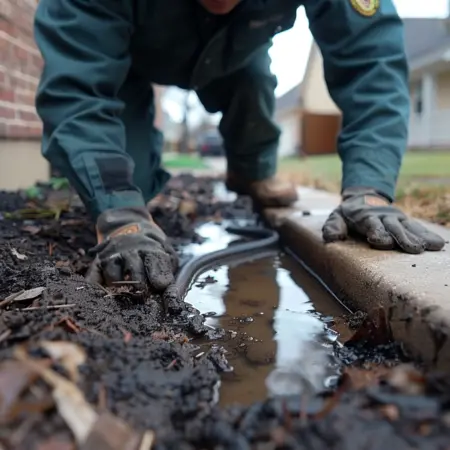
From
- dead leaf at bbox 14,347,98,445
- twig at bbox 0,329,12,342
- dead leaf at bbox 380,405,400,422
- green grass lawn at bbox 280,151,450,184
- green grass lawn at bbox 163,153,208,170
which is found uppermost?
twig at bbox 0,329,12,342

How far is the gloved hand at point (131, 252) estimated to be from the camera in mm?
1342

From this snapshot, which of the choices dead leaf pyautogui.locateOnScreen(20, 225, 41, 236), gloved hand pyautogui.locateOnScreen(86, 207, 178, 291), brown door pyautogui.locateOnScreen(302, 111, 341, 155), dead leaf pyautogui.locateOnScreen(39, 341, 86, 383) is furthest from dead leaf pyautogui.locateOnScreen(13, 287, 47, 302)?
brown door pyautogui.locateOnScreen(302, 111, 341, 155)

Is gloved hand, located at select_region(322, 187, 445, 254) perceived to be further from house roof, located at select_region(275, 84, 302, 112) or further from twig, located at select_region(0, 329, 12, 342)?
house roof, located at select_region(275, 84, 302, 112)

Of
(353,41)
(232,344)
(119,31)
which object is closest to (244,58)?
(353,41)

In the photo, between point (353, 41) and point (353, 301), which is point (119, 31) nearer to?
point (353, 41)

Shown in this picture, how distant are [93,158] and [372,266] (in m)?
0.84

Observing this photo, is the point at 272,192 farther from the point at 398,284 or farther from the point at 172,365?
the point at 172,365

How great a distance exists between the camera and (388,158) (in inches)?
69.9

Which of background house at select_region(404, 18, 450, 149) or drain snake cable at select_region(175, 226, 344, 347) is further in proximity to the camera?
background house at select_region(404, 18, 450, 149)

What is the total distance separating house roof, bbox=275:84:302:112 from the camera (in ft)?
83.9

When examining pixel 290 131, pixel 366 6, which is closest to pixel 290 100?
pixel 290 131

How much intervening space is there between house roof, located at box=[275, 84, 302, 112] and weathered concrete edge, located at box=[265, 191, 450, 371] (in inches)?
934

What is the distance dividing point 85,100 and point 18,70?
1812 mm

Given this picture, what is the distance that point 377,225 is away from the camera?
150 cm
